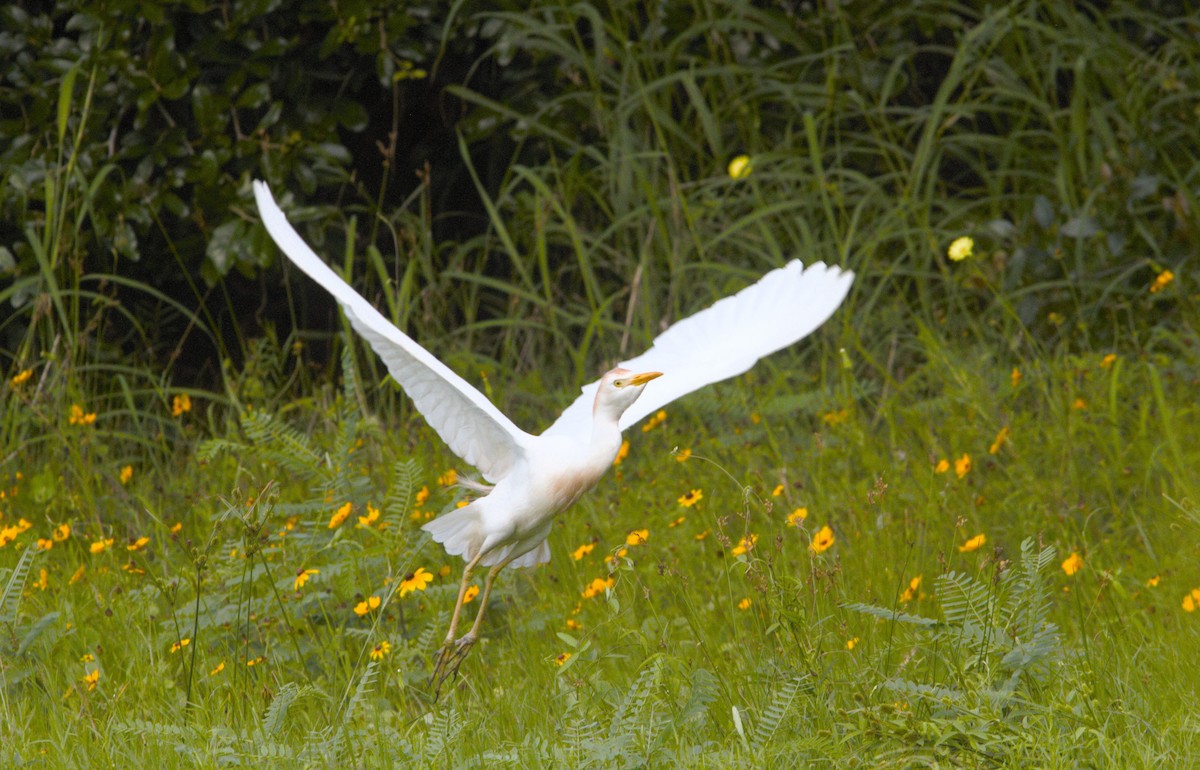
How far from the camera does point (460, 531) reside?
282 centimetres

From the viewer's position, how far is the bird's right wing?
8.39 ft

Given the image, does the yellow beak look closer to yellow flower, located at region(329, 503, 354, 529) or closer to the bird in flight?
the bird in flight

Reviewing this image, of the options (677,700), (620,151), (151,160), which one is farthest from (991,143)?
(677,700)

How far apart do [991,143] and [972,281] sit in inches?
35.0

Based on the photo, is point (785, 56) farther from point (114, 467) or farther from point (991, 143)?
point (114, 467)

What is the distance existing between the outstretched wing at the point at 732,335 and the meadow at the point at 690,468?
268 millimetres

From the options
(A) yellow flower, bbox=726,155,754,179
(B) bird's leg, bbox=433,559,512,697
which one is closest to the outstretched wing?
(B) bird's leg, bbox=433,559,512,697

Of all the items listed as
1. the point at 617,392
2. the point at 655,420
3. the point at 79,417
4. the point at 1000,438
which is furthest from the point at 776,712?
the point at 79,417

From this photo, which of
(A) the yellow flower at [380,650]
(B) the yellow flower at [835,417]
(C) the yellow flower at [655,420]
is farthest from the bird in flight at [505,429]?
(C) the yellow flower at [655,420]

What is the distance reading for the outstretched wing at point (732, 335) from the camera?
10.1ft

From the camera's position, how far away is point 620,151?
17.0 ft

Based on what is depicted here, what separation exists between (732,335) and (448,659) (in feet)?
3.42

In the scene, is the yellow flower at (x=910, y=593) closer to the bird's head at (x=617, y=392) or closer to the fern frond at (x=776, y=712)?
the fern frond at (x=776, y=712)

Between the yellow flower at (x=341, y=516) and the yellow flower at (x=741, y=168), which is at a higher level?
the yellow flower at (x=341, y=516)
